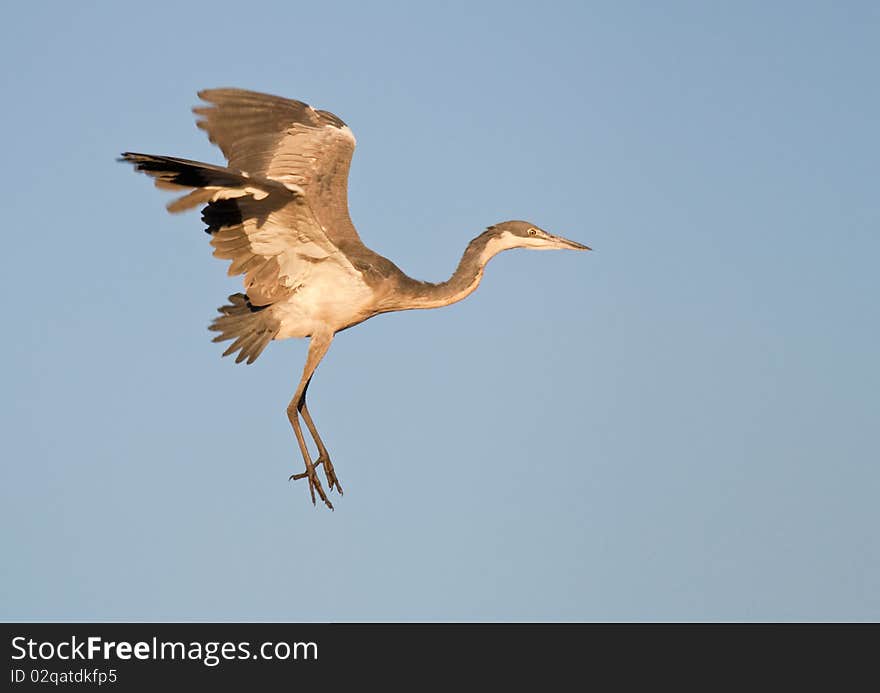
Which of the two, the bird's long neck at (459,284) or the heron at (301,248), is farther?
the bird's long neck at (459,284)

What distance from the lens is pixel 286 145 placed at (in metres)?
15.6

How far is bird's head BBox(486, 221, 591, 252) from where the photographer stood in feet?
52.8

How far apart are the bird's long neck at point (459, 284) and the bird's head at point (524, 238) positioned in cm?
10

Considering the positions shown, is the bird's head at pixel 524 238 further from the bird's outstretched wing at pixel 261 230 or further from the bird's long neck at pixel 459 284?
the bird's outstretched wing at pixel 261 230

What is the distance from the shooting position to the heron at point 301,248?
48.5 feet

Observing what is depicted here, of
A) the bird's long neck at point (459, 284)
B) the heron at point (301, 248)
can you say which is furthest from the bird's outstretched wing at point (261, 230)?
the bird's long neck at point (459, 284)

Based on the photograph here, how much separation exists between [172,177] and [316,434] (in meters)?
3.64

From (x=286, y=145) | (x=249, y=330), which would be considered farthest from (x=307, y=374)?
(x=286, y=145)

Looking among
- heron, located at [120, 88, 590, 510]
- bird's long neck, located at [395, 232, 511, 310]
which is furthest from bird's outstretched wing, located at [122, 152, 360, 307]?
bird's long neck, located at [395, 232, 511, 310]

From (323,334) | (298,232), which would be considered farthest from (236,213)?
(323,334)

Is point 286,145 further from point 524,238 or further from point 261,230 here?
point 524,238
